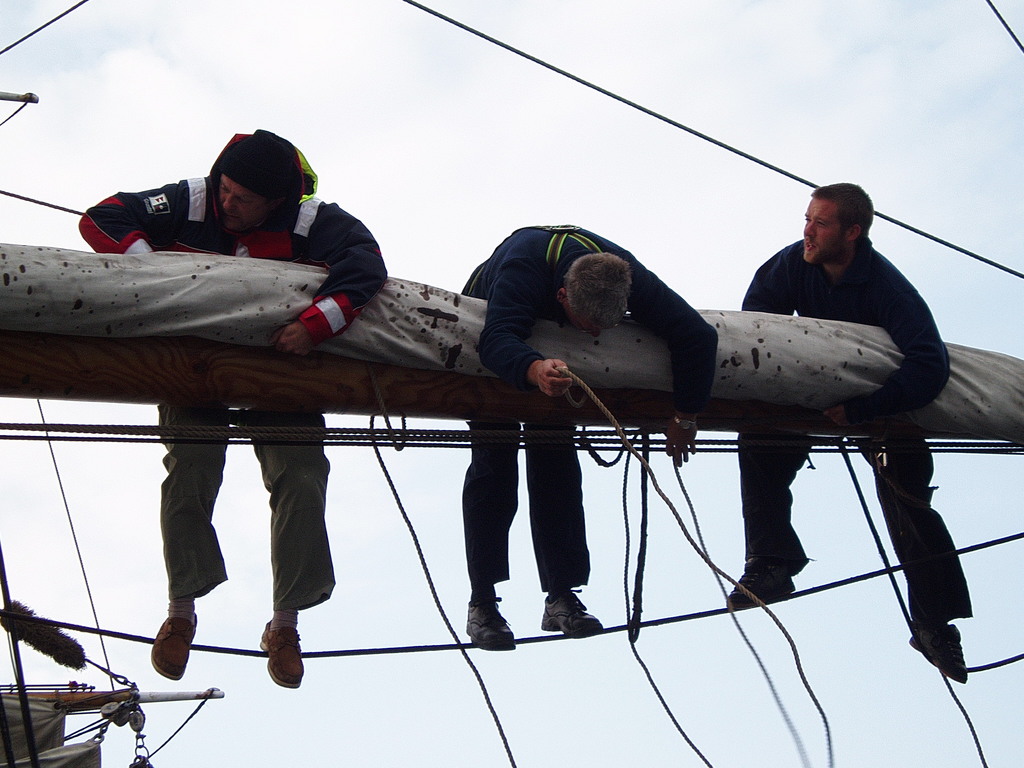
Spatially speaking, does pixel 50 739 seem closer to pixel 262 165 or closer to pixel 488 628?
pixel 488 628

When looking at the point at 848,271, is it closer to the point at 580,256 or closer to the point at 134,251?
the point at 580,256

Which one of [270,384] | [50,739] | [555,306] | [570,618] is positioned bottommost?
[50,739]

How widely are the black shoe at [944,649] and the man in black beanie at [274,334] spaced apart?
2.41 meters

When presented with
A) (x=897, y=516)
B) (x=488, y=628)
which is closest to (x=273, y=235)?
(x=488, y=628)

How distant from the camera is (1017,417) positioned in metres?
4.84

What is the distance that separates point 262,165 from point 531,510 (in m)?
1.44

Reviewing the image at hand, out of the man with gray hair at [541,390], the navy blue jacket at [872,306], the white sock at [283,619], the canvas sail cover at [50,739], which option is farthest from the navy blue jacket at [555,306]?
the canvas sail cover at [50,739]

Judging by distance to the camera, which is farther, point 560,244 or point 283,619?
point 560,244

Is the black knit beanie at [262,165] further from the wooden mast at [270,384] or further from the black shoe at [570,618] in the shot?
the black shoe at [570,618]

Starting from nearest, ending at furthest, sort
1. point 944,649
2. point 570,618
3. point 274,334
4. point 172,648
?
point 172,648
point 274,334
point 570,618
point 944,649

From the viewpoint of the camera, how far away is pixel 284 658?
12.0 ft

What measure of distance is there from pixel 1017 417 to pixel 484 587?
2225mm

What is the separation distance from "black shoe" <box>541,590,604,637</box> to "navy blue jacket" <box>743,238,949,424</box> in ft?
3.94

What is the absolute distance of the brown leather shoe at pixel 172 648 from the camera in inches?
140
